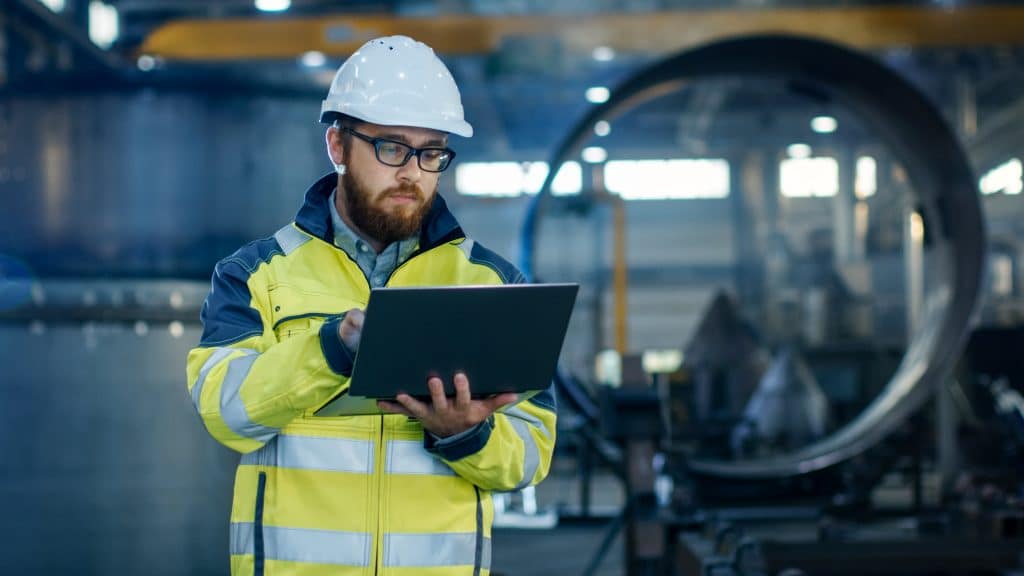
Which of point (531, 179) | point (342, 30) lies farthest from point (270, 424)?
point (531, 179)

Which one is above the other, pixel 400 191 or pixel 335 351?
pixel 400 191

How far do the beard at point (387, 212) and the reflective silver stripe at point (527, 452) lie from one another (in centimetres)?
33

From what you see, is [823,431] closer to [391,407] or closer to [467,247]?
[467,247]

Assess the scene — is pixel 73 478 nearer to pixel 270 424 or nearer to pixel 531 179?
pixel 270 424

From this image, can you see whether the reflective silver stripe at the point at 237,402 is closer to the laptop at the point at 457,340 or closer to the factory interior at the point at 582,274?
the laptop at the point at 457,340

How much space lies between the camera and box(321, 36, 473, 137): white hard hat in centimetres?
173

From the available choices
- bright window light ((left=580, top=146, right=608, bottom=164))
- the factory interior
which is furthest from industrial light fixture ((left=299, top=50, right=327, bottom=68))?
bright window light ((left=580, top=146, right=608, bottom=164))

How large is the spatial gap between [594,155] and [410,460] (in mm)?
10091

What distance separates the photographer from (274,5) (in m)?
7.09

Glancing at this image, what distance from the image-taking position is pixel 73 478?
3.97m

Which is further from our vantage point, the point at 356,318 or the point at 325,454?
the point at 325,454

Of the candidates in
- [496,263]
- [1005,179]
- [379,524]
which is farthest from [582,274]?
[379,524]

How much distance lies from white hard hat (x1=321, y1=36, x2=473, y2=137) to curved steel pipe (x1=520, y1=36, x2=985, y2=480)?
141 inches

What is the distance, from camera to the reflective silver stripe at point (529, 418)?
5.64ft
